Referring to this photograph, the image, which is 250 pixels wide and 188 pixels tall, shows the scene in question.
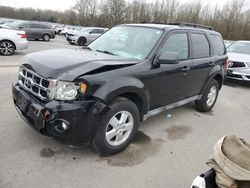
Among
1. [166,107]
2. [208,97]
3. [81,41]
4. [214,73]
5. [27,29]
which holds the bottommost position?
[208,97]

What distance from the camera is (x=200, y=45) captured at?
193 inches

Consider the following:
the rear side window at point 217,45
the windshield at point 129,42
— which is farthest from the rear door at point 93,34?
the windshield at point 129,42

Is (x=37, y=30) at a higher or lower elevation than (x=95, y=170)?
higher

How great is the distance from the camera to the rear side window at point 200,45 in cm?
468

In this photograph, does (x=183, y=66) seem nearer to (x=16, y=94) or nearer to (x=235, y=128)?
(x=235, y=128)

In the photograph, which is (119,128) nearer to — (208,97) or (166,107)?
(166,107)

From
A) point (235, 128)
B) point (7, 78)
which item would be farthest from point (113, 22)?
point (235, 128)

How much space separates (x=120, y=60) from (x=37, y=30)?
19249 mm

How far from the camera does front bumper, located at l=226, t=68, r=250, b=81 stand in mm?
8633

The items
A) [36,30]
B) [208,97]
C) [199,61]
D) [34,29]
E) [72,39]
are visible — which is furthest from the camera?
[72,39]

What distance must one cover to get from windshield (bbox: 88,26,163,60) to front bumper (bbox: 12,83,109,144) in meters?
1.23

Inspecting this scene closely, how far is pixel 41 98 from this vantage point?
9.84ft

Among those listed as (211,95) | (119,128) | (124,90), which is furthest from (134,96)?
(211,95)

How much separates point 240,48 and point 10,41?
9.88 m
